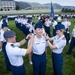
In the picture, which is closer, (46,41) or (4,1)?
(46,41)

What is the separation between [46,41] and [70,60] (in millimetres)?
3347

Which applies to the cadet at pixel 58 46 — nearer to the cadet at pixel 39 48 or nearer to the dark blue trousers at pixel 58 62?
the dark blue trousers at pixel 58 62

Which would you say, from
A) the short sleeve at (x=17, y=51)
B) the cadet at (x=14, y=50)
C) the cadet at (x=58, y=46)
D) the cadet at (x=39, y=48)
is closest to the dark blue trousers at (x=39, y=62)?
the cadet at (x=39, y=48)

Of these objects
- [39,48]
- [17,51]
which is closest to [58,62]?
[39,48]

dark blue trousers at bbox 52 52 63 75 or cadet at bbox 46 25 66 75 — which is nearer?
cadet at bbox 46 25 66 75

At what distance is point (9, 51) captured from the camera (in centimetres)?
412

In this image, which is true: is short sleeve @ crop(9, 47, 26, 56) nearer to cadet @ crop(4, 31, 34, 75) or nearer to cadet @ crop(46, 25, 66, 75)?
cadet @ crop(4, 31, 34, 75)

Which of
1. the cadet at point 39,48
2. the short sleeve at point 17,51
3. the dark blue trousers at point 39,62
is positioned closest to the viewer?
the short sleeve at point 17,51

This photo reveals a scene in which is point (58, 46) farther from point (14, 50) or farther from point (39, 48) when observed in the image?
point (14, 50)

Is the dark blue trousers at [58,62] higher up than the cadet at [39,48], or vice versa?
the cadet at [39,48]

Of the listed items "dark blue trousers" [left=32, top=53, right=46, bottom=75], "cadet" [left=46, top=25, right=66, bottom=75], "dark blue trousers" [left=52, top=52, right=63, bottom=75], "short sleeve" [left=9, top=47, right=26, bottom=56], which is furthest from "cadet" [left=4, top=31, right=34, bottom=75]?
"dark blue trousers" [left=52, top=52, right=63, bottom=75]

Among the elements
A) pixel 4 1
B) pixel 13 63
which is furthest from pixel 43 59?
pixel 4 1

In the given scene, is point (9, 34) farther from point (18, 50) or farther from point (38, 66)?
point (38, 66)

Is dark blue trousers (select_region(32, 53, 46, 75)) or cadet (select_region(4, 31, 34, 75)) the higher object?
cadet (select_region(4, 31, 34, 75))
